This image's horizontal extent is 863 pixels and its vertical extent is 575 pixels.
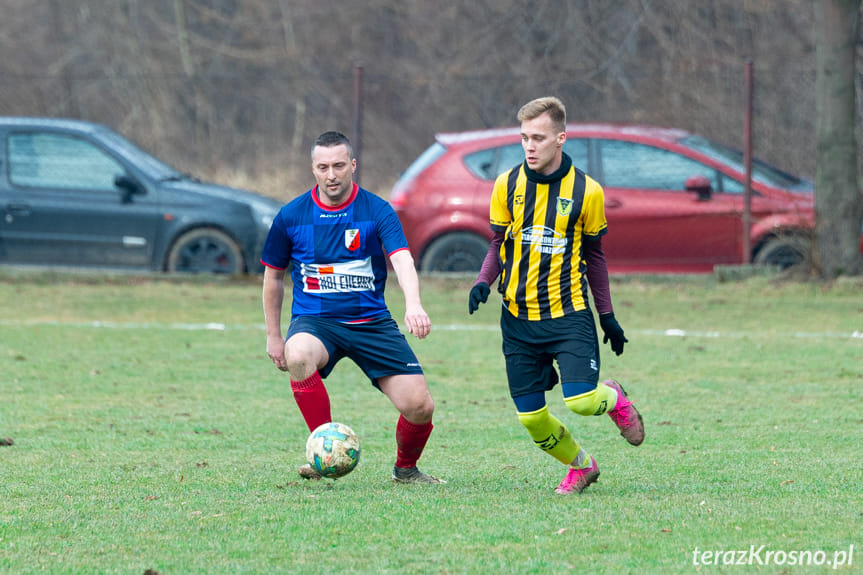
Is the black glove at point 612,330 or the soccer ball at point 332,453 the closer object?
the soccer ball at point 332,453

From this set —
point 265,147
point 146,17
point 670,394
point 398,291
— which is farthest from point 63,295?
point 146,17

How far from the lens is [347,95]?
25703mm

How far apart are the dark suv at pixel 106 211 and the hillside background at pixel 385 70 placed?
7.78ft

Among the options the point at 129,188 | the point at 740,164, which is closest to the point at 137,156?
the point at 129,188

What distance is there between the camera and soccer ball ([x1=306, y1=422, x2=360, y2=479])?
5.57 m

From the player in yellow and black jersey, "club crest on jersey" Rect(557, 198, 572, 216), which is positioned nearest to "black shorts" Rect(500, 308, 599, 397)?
the player in yellow and black jersey

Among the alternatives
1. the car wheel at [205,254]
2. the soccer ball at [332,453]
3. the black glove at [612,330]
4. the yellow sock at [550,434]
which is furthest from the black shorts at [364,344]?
the car wheel at [205,254]

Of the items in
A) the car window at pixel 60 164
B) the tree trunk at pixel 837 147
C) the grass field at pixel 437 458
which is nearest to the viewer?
the grass field at pixel 437 458

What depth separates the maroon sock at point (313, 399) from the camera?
5871 mm

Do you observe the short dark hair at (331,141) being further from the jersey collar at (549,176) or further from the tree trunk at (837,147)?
the tree trunk at (837,147)

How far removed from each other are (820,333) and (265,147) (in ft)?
52.7

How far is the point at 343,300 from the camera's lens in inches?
233

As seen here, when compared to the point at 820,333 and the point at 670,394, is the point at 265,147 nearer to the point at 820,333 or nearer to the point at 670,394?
the point at 820,333

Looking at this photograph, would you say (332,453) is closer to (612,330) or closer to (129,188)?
(612,330)
